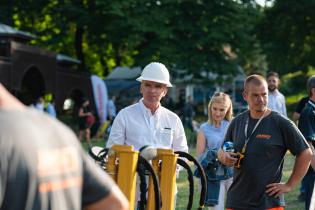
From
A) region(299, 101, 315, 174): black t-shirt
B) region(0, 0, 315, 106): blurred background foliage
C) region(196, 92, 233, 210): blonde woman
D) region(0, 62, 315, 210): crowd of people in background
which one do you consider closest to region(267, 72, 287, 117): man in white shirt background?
region(299, 101, 315, 174): black t-shirt

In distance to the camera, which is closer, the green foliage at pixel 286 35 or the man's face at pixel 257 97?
the man's face at pixel 257 97

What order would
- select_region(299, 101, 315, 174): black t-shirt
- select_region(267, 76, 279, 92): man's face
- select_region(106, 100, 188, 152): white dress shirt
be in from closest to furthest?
select_region(106, 100, 188, 152): white dress shirt < select_region(299, 101, 315, 174): black t-shirt < select_region(267, 76, 279, 92): man's face

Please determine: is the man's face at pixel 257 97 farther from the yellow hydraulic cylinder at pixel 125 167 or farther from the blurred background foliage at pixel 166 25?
the blurred background foliage at pixel 166 25

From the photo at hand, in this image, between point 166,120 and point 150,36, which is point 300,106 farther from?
point 150,36

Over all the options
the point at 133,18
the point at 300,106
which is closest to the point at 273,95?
the point at 300,106

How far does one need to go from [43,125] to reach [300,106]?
9.82 m

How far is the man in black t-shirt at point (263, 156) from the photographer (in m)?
6.06

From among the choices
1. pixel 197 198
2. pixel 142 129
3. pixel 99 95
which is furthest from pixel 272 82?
pixel 99 95

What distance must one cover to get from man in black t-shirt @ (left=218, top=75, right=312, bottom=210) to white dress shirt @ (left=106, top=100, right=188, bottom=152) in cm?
65

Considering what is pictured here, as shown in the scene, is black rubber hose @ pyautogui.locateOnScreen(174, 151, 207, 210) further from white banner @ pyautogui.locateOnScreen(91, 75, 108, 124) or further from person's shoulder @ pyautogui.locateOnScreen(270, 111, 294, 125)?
white banner @ pyautogui.locateOnScreen(91, 75, 108, 124)

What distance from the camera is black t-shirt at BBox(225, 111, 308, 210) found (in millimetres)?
6062

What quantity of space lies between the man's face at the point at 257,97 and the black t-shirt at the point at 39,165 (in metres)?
3.58

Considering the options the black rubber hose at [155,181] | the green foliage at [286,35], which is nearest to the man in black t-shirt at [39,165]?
the black rubber hose at [155,181]

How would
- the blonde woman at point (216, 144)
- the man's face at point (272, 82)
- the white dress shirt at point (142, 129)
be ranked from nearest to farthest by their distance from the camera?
1. the white dress shirt at point (142, 129)
2. the blonde woman at point (216, 144)
3. the man's face at point (272, 82)
